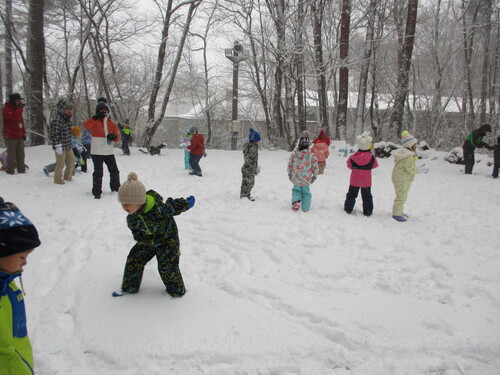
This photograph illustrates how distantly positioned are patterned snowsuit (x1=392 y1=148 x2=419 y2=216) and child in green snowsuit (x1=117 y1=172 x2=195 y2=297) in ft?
15.0

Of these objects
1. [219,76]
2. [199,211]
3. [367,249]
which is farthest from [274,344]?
[219,76]

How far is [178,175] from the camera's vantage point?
10.1 meters

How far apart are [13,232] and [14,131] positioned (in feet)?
26.6

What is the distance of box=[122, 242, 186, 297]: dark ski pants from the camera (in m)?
3.24

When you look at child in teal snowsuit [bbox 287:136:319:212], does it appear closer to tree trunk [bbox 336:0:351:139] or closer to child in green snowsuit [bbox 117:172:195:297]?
child in green snowsuit [bbox 117:172:195:297]

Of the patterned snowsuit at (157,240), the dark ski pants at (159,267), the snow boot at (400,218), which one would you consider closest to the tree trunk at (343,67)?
the snow boot at (400,218)

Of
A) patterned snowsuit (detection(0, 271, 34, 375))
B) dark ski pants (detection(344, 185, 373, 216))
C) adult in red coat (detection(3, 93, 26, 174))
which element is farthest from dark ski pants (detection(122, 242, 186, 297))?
adult in red coat (detection(3, 93, 26, 174))

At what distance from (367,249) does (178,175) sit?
661cm

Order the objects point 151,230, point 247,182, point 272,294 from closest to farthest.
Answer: point 151,230
point 272,294
point 247,182

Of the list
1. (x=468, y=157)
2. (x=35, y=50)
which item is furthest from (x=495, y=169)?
(x=35, y=50)

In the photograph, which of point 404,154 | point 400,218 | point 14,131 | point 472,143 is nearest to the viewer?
point 404,154

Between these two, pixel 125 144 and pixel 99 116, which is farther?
pixel 125 144

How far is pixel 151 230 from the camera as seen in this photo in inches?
122

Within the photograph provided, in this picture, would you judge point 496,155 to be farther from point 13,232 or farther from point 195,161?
point 13,232
